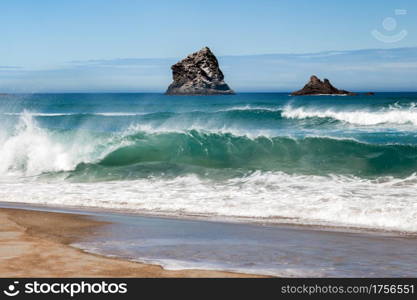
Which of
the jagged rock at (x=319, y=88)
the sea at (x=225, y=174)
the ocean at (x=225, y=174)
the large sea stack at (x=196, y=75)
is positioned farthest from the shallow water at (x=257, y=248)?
the large sea stack at (x=196, y=75)

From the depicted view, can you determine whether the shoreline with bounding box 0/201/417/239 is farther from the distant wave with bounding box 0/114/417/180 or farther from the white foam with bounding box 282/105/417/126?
the white foam with bounding box 282/105/417/126

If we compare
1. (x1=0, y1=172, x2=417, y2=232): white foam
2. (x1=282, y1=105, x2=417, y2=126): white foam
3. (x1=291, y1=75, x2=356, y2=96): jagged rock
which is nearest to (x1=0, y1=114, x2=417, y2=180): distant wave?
(x1=0, y1=172, x2=417, y2=232): white foam

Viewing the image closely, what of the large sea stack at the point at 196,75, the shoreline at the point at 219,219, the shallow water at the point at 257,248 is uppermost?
the large sea stack at the point at 196,75

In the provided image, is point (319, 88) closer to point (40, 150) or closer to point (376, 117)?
point (376, 117)

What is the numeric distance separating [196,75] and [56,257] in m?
105

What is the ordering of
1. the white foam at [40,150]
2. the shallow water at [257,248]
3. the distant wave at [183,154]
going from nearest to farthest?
the shallow water at [257,248] < the distant wave at [183,154] < the white foam at [40,150]

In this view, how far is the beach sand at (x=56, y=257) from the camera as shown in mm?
5234

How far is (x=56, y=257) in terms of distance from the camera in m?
5.89

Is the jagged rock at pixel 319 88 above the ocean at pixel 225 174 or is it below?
above

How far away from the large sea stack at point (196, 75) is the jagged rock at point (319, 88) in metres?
19.8

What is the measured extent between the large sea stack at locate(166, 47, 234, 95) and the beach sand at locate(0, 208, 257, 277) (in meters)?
102

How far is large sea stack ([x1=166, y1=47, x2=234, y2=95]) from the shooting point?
109562mm

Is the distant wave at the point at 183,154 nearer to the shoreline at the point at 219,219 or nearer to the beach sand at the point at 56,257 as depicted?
the shoreline at the point at 219,219

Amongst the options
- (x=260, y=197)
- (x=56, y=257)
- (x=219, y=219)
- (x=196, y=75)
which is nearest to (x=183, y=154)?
(x=260, y=197)
